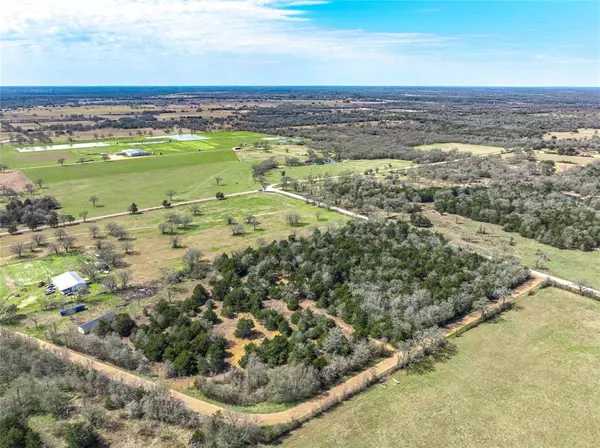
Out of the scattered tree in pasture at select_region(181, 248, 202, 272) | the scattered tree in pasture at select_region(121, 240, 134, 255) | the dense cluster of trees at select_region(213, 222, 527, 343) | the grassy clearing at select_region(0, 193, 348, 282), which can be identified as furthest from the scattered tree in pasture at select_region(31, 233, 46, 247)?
the dense cluster of trees at select_region(213, 222, 527, 343)

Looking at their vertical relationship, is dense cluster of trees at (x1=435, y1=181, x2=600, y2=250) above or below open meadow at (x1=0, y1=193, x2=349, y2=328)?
above

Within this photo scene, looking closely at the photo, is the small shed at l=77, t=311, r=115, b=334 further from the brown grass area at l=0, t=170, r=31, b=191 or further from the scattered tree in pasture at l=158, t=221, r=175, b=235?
the brown grass area at l=0, t=170, r=31, b=191

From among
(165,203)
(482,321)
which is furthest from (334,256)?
(165,203)

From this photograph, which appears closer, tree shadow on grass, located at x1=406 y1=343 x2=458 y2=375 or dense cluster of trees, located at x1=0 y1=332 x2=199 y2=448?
dense cluster of trees, located at x1=0 y1=332 x2=199 y2=448

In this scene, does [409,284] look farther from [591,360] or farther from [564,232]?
[564,232]

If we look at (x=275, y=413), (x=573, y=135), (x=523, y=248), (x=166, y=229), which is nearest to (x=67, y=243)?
(x=166, y=229)

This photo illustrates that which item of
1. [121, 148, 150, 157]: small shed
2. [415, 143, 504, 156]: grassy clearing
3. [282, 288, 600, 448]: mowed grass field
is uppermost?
[415, 143, 504, 156]: grassy clearing
